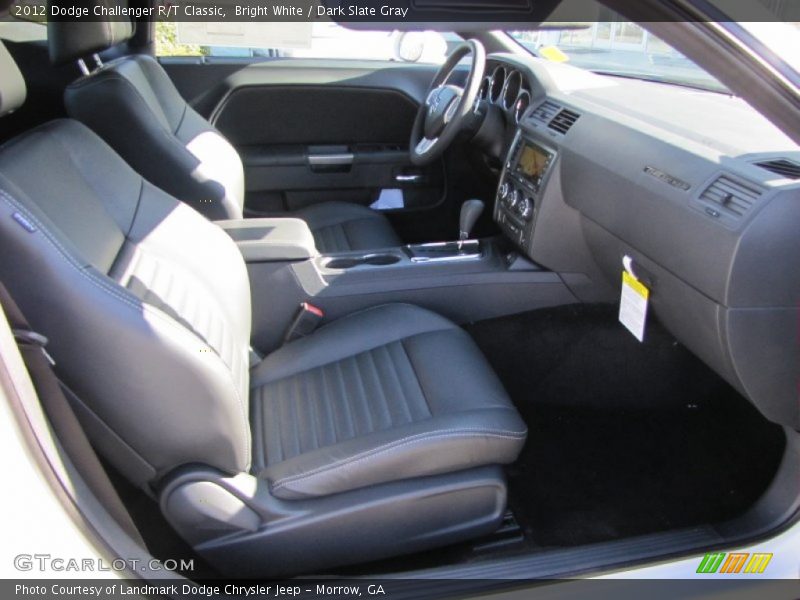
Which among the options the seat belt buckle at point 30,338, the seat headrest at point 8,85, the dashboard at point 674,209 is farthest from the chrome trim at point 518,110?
the seat belt buckle at point 30,338

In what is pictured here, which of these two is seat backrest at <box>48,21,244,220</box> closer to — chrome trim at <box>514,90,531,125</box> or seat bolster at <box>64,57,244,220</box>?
seat bolster at <box>64,57,244,220</box>

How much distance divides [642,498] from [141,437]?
120cm

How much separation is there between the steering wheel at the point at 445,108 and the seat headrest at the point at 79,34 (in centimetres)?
96

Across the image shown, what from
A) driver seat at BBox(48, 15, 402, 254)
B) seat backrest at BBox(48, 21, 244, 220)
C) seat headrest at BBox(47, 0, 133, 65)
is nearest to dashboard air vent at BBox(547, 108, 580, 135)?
driver seat at BBox(48, 15, 402, 254)

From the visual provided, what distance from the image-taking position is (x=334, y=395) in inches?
57.5

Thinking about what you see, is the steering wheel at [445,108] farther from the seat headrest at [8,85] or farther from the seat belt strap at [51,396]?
the seat belt strap at [51,396]

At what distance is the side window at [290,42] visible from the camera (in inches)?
91.0

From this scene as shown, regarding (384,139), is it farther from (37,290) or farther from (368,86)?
(37,290)

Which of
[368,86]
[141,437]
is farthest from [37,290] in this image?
[368,86]

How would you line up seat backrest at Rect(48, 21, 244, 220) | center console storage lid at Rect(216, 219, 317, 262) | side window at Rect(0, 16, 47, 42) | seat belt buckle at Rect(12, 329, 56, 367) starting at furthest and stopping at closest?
side window at Rect(0, 16, 47, 42) < seat backrest at Rect(48, 21, 244, 220) < center console storage lid at Rect(216, 219, 317, 262) < seat belt buckle at Rect(12, 329, 56, 367)

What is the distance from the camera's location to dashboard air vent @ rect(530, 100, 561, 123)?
193 centimetres

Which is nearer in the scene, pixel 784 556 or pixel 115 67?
pixel 784 556

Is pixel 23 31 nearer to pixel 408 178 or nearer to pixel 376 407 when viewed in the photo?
pixel 408 178

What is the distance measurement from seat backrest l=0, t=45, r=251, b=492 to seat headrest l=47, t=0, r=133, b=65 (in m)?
0.51
